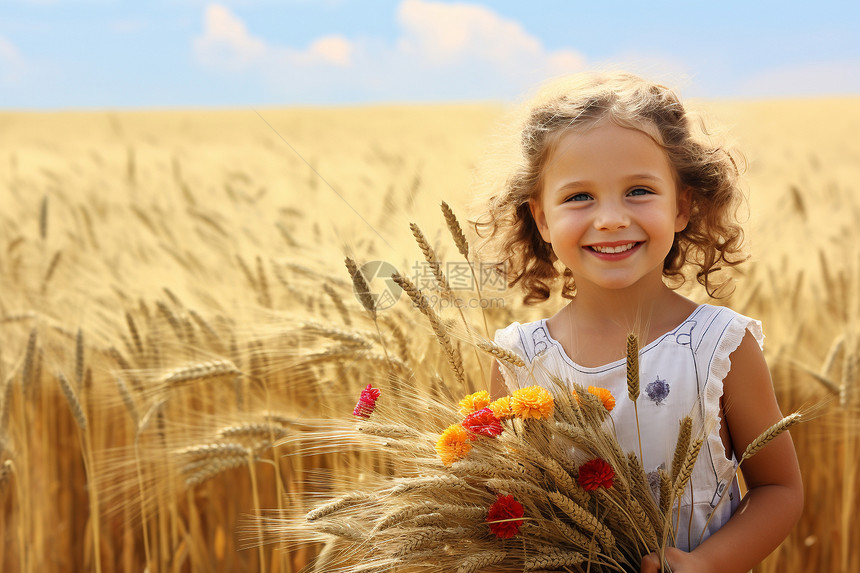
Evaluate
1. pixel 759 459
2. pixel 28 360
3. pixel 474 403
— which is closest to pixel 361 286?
pixel 474 403

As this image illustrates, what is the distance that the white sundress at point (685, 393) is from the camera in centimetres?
101

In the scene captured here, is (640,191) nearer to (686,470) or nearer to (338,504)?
(686,470)

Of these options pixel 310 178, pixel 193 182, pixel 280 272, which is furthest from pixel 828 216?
pixel 193 182

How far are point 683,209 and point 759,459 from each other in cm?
39

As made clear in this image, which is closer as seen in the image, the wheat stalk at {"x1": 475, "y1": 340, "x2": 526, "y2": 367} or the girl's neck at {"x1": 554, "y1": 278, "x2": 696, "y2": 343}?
the wheat stalk at {"x1": 475, "y1": 340, "x2": 526, "y2": 367}

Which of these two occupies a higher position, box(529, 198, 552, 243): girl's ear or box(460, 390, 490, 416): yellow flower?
box(529, 198, 552, 243): girl's ear

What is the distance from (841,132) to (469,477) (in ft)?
63.4

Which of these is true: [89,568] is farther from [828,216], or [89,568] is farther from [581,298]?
[828,216]

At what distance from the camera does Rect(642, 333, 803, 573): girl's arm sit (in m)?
1.00

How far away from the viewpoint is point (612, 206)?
1005 millimetres

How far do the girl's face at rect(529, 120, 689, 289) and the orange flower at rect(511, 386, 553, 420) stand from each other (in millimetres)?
258

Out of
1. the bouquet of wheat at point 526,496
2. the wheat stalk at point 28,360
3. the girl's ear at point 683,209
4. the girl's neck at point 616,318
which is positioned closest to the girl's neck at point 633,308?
the girl's neck at point 616,318

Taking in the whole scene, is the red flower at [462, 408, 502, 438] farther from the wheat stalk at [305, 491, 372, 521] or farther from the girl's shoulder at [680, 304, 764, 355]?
the girl's shoulder at [680, 304, 764, 355]

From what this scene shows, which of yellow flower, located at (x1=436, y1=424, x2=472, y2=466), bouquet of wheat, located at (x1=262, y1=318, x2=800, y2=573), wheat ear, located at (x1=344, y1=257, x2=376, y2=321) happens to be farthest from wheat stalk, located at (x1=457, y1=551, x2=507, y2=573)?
wheat ear, located at (x1=344, y1=257, x2=376, y2=321)
